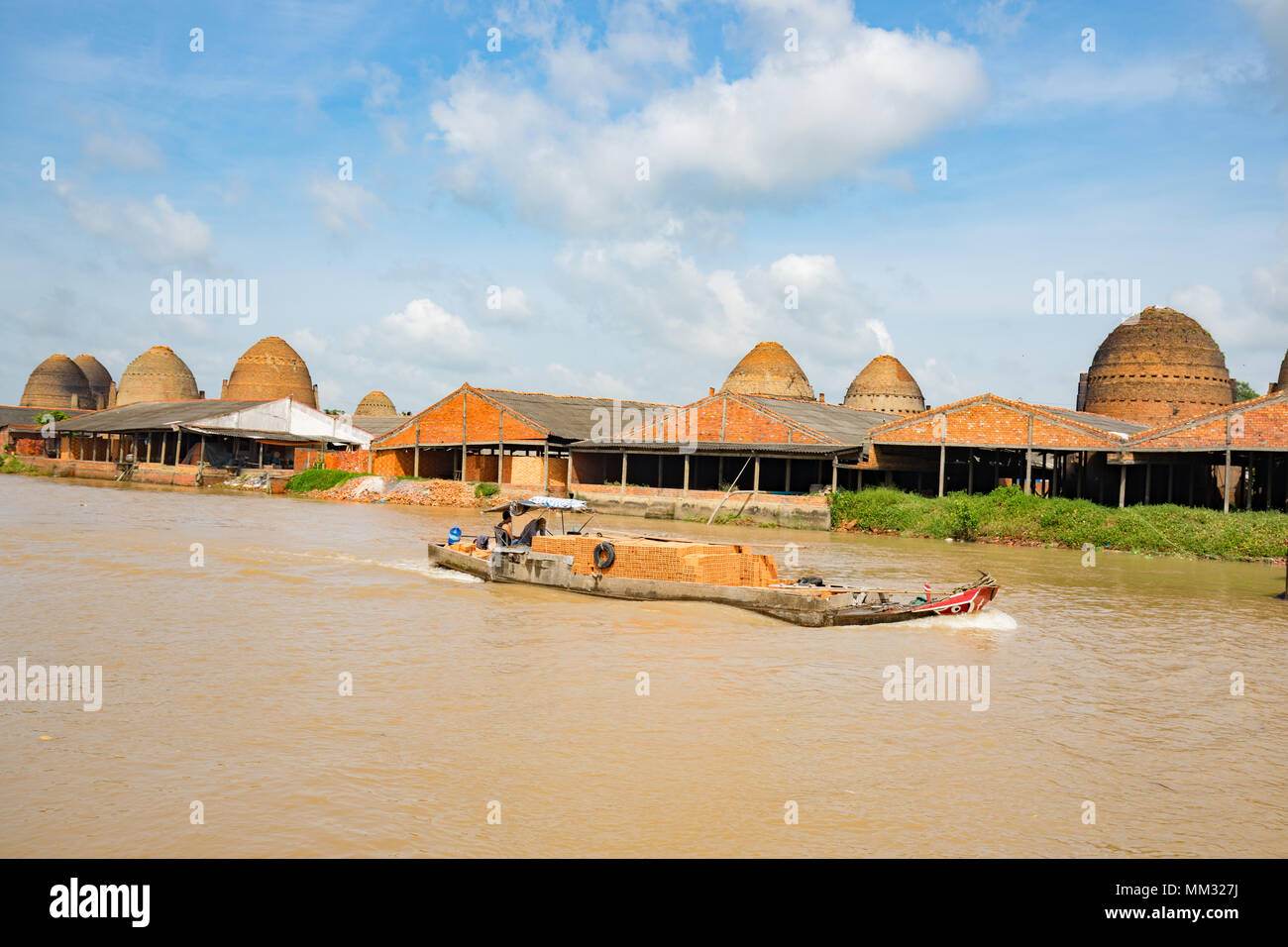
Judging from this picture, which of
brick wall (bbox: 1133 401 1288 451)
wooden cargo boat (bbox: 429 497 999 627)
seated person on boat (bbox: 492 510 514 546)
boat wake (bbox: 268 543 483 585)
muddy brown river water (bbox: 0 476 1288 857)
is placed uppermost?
brick wall (bbox: 1133 401 1288 451)

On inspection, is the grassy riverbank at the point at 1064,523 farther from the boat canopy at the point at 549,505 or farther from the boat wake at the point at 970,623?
the boat canopy at the point at 549,505

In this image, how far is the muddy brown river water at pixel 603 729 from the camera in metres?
6.12

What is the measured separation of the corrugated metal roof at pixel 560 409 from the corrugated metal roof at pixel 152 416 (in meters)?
15.9

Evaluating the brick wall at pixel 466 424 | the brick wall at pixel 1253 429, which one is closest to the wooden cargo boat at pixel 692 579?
the brick wall at pixel 1253 429

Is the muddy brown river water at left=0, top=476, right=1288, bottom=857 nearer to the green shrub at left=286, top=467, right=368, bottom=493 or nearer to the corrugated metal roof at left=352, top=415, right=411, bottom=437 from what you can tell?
the green shrub at left=286, top=467, right=368, bottom=493

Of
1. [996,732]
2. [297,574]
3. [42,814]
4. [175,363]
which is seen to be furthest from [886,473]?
[175,363]

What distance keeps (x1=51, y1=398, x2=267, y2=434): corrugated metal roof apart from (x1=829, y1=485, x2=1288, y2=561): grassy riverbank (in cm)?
3304

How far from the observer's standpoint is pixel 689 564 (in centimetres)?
1472

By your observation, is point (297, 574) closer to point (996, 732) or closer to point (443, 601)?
point (443, 601)

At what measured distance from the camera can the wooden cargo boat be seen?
13492 mm

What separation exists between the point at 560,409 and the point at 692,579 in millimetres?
29861

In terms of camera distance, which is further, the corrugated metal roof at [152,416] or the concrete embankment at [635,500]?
the corrugated metal roof at [152,416]

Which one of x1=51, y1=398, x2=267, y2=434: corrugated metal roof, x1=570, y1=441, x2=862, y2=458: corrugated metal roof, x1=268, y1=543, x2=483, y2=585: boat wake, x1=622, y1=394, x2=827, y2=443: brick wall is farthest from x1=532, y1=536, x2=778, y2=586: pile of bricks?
x1=51, y1=398, x2=267, y2=434: corrugated metal roof

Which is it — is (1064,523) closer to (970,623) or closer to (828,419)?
(828,419)
